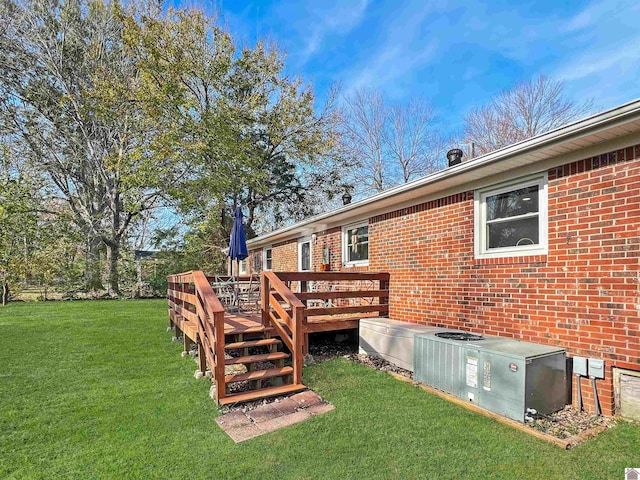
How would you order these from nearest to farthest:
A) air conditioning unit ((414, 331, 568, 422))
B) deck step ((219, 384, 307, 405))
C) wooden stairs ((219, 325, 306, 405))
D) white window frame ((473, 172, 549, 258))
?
air conditioning unit ((414, 331, 568, 422)) < deck step ((219, 384, 307, 405)) < wooden stairs ((219, 325, 306, 405)) < white window frame ((473, 172, 549, 258))

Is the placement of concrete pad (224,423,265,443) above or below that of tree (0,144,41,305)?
below

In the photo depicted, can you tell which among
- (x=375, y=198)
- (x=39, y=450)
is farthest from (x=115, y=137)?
(x=39, y=450)

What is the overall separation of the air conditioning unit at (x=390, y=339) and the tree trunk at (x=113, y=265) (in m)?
15.2

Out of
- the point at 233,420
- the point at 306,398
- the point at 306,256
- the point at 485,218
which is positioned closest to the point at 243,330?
the point at 306,398

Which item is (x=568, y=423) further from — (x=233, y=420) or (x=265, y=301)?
(x=265, y=301)

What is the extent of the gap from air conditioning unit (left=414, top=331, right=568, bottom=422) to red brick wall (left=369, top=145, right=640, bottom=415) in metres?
0.34

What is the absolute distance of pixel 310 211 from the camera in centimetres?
2298

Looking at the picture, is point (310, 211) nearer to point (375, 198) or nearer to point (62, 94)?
point (62, 94)

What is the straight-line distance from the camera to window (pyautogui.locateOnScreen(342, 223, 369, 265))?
7898 mm

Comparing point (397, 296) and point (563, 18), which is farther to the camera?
point (563, 18)

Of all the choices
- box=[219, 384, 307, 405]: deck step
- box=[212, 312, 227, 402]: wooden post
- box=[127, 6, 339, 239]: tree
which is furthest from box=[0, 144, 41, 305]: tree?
box=[219, 384, 307, 405]: deck step

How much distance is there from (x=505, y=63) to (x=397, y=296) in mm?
16002

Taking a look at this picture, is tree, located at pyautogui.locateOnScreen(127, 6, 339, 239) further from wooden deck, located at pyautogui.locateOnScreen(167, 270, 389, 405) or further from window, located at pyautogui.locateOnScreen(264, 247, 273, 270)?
wooden deck, located at pyautogui.locateOnScreen(167, 270, 389, 405)

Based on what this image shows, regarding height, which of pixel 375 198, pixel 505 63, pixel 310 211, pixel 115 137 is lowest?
pixel 375 198
